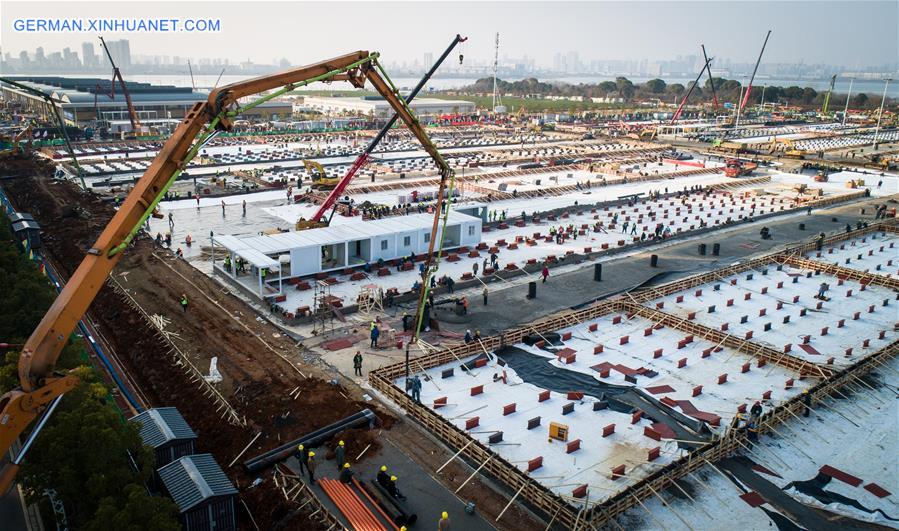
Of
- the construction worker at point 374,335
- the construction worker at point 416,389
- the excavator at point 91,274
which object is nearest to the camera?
the excavator at point 91,274

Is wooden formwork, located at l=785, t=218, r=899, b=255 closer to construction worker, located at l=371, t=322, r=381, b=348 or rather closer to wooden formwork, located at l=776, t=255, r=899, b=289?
wooden formwork, located at l=776, t=255, r=899, b=289

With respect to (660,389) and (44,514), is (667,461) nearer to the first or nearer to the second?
(660,389)

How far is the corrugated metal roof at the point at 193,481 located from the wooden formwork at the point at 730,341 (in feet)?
69.4

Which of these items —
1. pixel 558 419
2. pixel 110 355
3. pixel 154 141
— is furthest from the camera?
pixel 154 141

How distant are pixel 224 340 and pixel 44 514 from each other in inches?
486

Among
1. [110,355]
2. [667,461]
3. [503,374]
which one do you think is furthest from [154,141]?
[667,461]

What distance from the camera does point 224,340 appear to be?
27.8 meters

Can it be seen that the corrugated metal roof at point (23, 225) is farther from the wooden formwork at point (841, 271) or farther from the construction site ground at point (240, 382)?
the wooden formwork at point (841, 271)

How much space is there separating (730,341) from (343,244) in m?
21.1

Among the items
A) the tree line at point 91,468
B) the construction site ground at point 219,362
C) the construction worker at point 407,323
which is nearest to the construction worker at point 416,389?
the construction site ground at point 219,362

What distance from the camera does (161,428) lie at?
60.6 ft

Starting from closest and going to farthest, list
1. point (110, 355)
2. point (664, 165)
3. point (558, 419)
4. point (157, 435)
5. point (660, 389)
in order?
point (157, 435) < point (558, 419) < point (660, 389) < point (110, 355) < point (664, 165)

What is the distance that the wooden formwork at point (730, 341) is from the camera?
25.5m

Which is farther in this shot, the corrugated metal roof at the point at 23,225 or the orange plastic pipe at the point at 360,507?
the corrugated metal roof at the point at 23,225
